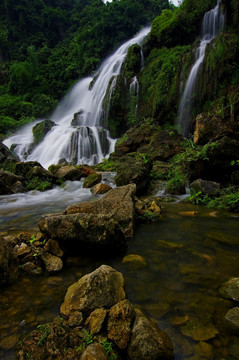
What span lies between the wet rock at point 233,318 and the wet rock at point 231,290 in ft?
0.75

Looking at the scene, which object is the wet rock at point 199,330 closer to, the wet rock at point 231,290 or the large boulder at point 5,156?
the wet rock at point 231,290

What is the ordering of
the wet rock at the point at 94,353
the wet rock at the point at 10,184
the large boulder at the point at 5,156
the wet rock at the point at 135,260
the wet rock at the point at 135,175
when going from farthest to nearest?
the large boulder at the point at 5,156
the wet rock at the point at 10,184
the wet rock at the point at 135,175
the wet rock at the point at 135,260
the wet rock at the point at 94,353

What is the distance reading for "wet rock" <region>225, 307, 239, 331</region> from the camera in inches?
68.9

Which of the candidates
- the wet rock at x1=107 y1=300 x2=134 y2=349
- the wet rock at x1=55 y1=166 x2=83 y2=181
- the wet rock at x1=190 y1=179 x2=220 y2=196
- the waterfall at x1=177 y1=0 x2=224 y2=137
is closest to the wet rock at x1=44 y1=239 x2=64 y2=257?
the wet rock at x1=107 y1=300 x2=134 y2=349

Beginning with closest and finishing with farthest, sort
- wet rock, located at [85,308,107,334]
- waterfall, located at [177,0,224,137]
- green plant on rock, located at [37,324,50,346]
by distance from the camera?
green plant on rock, located at [37,324,50,346] → wet rock, located at [85,308,107,334] → waterfall, located at [177,0,224,137]

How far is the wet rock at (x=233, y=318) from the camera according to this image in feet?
5.74

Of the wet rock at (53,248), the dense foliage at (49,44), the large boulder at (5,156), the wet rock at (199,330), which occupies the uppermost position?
the dense foliage at (49,44)

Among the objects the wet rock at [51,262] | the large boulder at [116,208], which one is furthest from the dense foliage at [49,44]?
the wet rock at [51,262]

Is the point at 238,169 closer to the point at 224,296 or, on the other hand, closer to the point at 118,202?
the point at 118,202

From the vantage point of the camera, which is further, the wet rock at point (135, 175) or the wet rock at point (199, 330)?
the wet rock at point (135, 175)

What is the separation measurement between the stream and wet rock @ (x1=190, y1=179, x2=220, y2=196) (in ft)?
5.37

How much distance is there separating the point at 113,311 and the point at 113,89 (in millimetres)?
20408

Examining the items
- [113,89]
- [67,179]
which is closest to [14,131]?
[113,89]

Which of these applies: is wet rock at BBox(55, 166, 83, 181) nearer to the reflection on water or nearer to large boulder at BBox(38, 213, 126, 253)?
the reflection on water
